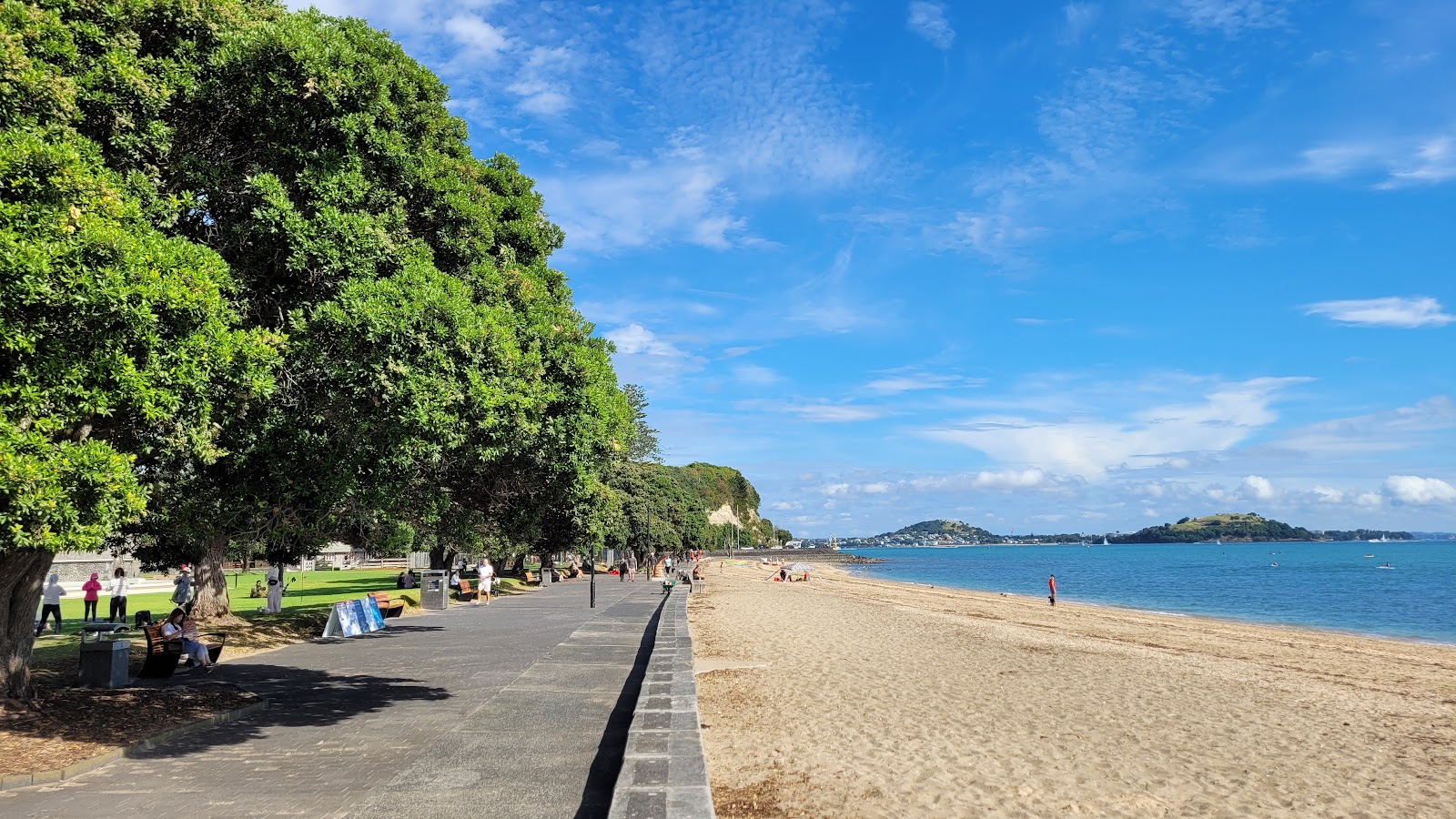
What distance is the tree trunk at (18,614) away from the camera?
9.80m

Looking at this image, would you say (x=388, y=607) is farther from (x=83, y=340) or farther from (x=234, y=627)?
(x=83, y=340)

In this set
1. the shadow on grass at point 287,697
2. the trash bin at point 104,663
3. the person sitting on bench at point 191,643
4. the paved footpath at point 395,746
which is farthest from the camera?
the person sitting on bench at point 191,643

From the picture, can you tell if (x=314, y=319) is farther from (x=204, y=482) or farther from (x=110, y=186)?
(x=204, y=482)

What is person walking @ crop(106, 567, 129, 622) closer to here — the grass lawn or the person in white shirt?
the grass lawn

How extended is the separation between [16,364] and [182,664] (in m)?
9.72

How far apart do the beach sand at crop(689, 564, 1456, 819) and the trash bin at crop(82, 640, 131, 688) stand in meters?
8.29

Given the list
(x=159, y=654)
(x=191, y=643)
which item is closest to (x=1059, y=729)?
(x=159, y=654)

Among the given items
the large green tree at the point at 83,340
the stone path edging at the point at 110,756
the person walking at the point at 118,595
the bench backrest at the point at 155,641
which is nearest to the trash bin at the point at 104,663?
the bench backrest at the point at 155,641

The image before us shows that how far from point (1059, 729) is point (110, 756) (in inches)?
440

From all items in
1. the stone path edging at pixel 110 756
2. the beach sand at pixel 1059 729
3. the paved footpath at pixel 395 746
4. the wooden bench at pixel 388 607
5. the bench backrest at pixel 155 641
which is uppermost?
the bench backrest at pixel 155 641

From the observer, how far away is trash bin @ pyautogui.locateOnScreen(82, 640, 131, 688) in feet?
39.3

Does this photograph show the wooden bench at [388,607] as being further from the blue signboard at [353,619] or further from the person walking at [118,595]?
the person walking at [118,595]

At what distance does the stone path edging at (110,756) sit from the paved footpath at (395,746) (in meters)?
0.17

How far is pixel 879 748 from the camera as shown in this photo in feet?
33.0
